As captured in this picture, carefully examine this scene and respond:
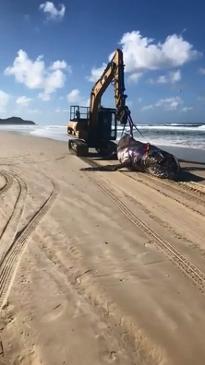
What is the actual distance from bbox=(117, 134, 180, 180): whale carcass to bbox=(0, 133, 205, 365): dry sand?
126 inches

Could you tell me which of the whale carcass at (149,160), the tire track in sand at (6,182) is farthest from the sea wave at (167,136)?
the tire track in sand at (6,182)

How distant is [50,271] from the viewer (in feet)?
16.7

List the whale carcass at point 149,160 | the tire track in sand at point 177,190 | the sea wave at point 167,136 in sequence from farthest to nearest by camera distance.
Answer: the sea wave at point 167,136 < the whale carcass at point 149,160 < the tire track in sand at point 177,190

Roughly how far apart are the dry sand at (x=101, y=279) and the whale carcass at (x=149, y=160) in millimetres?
3194

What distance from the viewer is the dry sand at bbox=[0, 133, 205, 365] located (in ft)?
11.9

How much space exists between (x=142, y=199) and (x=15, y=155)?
10.2 m

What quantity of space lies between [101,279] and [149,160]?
8596mm

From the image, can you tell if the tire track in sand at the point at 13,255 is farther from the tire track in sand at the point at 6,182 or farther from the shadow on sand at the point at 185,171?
the shadow on sand at the point at 185,171

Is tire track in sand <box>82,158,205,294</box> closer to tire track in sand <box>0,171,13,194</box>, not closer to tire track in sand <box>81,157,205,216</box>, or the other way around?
tire track in sand <box>81,157,205,216</box>

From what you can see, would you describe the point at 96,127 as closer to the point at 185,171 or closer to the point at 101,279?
the point at 185,171

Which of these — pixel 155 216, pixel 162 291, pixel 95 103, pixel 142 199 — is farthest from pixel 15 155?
pixel 162 291

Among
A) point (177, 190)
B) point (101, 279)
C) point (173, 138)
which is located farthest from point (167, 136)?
point (101, 279)

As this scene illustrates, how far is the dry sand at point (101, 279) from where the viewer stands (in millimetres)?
3633

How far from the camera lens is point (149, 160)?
13.1 metres
